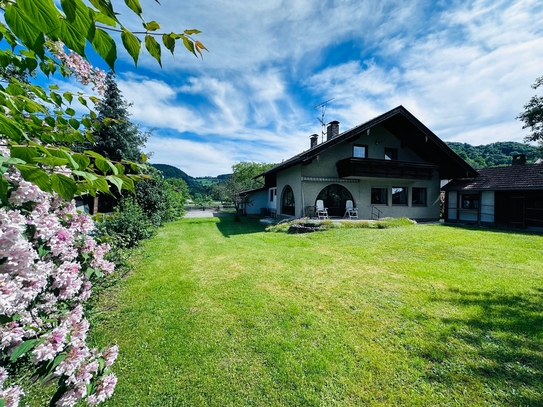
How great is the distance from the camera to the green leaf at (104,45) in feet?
2.68

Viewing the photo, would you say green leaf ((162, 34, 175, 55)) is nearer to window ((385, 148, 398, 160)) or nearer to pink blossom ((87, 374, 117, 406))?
pink blossom ((87, 374, 117, 406))

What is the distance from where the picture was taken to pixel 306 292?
448 cm

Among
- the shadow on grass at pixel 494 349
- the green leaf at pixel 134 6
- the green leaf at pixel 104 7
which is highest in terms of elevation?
the green leaf at pixel 134 6

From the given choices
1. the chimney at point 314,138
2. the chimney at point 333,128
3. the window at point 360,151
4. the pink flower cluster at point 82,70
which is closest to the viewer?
the pink flower cluster at point 82,70

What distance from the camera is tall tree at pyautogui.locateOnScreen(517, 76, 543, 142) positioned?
1327 centimetres

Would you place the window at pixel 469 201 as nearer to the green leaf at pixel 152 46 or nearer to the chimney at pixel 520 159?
the chimney at pixel 520 159

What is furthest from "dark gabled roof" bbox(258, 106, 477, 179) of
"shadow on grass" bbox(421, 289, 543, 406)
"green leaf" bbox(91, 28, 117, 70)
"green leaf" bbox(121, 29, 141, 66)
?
"green leaf" bbox(91, 28, 117, 70)

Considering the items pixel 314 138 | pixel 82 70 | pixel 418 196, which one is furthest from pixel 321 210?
pixel 82 70

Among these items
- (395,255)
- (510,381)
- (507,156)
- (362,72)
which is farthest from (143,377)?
(507,156)

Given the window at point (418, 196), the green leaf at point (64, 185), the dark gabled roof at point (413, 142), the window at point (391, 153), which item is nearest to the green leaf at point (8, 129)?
the green leaf at point (64, 185)

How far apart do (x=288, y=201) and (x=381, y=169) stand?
6613mm

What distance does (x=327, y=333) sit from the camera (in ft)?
10.5

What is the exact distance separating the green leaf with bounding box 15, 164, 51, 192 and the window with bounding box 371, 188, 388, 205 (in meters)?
17.2

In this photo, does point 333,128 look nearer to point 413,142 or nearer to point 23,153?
point 413,142
